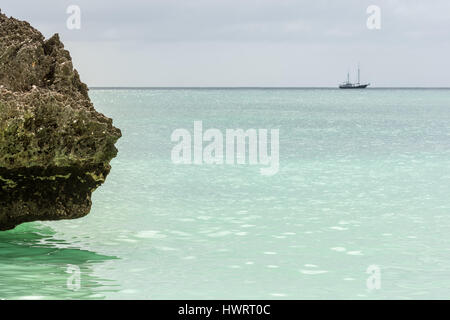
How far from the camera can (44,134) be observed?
8344 millimetres

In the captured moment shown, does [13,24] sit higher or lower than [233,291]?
higher

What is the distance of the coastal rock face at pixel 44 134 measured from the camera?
828 cm

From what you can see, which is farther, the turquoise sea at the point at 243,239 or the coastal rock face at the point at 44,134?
the coastal rock face at the point at 44,134

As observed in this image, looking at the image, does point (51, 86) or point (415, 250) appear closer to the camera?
point (51, 86)

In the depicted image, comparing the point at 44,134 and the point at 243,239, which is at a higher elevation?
the point at 44,134

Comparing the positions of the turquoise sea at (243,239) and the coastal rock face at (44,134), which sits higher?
the coastal rock face at (44,134)

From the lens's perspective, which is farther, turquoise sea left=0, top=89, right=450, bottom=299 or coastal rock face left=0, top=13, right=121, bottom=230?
coastal rock face left=0, top=13, right=121, bottom=230

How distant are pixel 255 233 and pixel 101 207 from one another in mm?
3376

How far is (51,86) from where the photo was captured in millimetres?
8789

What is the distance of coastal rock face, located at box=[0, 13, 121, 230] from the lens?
8.28 meters

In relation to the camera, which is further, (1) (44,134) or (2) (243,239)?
(2) (243,239)

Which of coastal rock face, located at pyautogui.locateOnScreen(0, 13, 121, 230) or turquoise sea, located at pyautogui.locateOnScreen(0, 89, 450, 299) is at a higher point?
coastal rock face, located at pyautogui.locateOnScreen(0, 13, 121, 230)
